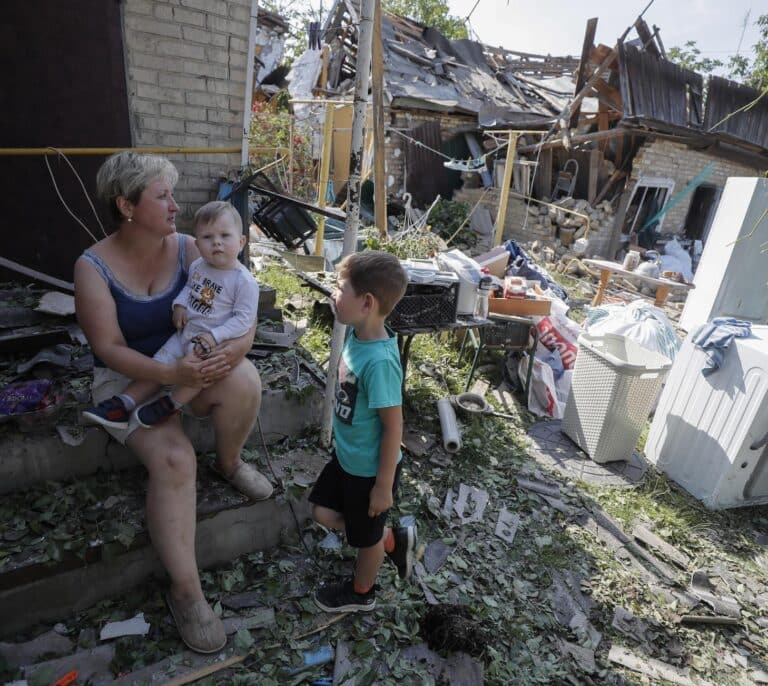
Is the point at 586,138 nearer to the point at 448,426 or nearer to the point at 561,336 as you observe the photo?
the point at 561,336

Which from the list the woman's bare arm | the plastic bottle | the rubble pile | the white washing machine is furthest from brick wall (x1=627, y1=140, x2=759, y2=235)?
the woman's bare arm

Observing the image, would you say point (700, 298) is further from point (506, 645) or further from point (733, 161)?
point (733, 161)

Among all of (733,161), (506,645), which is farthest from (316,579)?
(733,161)

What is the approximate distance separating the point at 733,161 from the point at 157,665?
56.1ft

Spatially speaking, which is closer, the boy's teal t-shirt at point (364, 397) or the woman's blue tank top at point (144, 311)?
the boy's teal t-shirt at point (364, 397)

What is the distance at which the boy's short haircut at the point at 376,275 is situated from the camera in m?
1.86

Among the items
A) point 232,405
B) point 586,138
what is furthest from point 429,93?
point 232,405

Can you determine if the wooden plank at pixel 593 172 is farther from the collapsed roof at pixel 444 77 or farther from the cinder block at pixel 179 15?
the cinder block at pixel 179 15

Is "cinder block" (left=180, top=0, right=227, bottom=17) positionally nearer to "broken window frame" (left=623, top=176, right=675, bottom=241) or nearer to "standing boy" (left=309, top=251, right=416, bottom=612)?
"standing boy" (left=309, top=251, right=416, bottom=612)

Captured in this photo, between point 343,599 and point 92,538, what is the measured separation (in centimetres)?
114

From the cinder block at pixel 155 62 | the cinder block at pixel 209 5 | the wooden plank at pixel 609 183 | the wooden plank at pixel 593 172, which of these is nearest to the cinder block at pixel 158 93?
the cinder block at pixel 155 62

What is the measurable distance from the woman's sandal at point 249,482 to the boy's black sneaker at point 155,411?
52cm

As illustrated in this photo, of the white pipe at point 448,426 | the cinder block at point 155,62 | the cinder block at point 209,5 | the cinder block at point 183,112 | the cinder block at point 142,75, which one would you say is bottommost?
the white pipe at point 448,426

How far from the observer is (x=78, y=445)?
7.33 feet
